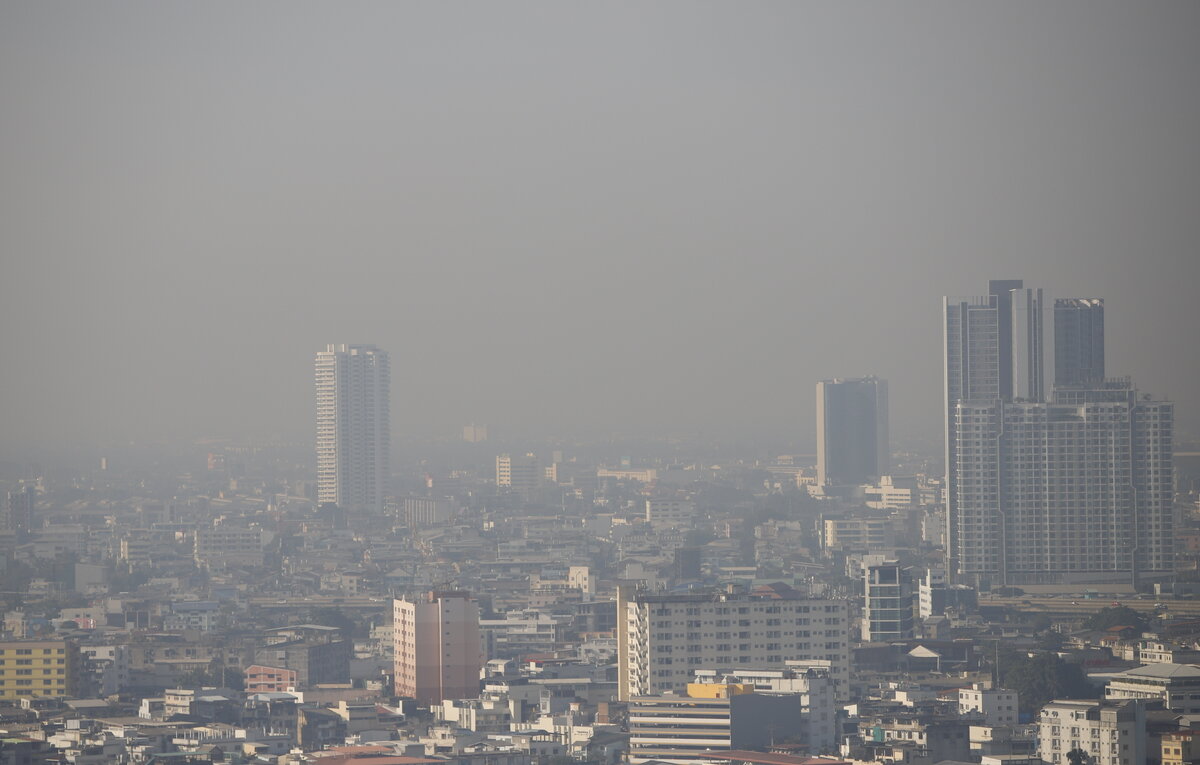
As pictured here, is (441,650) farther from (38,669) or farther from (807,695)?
(807,695)

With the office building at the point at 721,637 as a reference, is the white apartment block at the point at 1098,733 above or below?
below

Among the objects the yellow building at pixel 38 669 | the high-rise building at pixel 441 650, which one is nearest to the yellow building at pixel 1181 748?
the high-rise building at pixel 441 650

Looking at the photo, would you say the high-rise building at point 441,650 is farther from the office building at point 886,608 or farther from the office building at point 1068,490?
the office building at point 1068,490

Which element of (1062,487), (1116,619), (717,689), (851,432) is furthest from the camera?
(851,432)

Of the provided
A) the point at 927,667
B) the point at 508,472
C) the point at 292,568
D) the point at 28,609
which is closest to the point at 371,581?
the point at 292,568

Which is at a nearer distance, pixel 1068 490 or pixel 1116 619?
pixel 1116 619

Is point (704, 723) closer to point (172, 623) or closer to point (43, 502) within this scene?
point (172, 623)

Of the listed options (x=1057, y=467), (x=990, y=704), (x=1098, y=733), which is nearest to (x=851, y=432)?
(x=1057, y=467)
